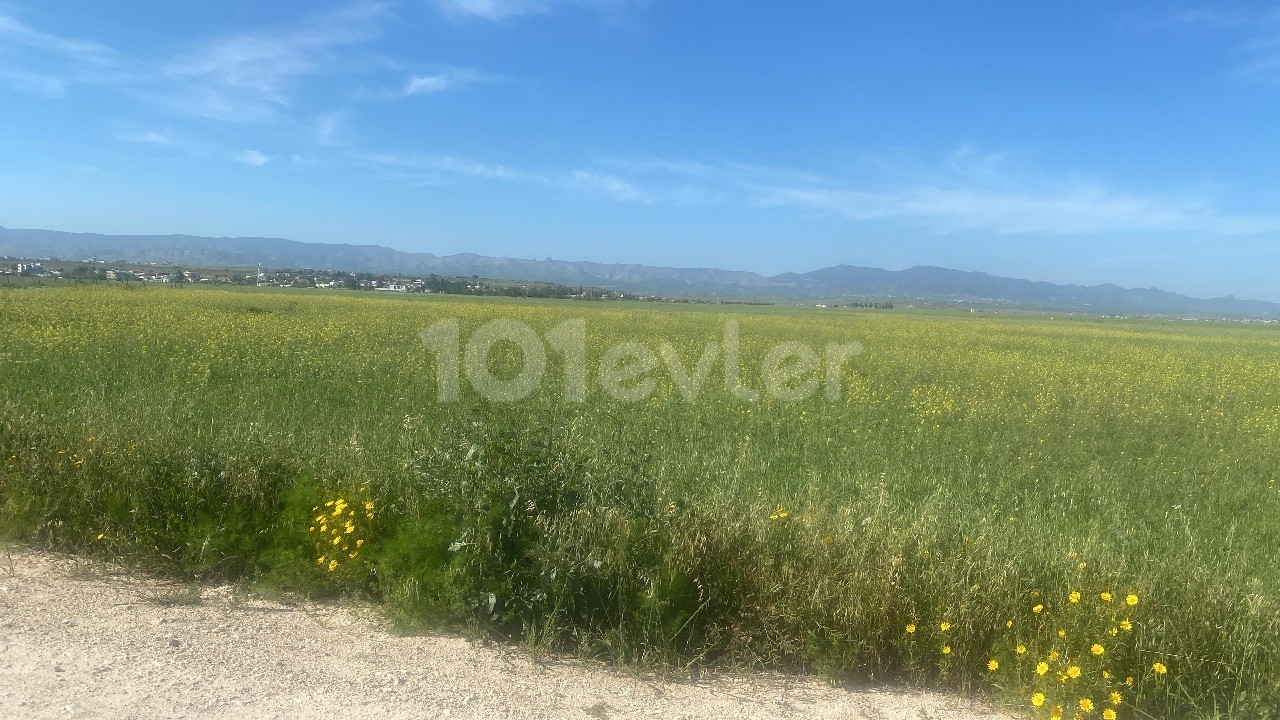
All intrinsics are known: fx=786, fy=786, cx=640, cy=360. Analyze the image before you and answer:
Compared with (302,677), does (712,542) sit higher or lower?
higher

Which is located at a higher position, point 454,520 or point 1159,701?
point 454,520

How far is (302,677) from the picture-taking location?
3.78m

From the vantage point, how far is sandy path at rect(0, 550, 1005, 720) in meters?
3.50

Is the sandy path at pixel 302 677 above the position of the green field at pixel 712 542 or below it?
→ below

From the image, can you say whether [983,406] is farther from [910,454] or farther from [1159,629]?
[1159,629]

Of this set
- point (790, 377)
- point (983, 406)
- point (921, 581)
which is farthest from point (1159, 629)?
point (790, 377)

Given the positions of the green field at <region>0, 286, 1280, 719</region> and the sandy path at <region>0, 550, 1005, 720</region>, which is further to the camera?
the green field at <region>0, 286, 1280, 719</region>

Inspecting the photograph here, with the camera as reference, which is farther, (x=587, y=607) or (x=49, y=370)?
(x=49, y=370)

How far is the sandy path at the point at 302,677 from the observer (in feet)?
11.5

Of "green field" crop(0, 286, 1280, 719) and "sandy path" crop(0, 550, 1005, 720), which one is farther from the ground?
"green field" crop(0, 286, 1280, 719)

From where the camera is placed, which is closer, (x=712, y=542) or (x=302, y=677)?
(x=302, y=677)

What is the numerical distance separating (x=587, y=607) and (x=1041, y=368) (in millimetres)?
22954

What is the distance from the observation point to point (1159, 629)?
399 centimetres

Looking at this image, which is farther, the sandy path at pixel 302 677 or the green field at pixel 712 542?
the green field at pixel 712 542
